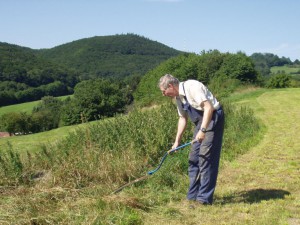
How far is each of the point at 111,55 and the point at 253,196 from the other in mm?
143090

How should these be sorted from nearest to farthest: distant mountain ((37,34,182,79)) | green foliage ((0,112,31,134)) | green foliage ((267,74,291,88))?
1. green foliage ((267,74,291,88))
2. green foliage ((0,112,31,134))
3. distant mountain ((37,34,182,79))

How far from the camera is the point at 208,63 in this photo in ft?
168

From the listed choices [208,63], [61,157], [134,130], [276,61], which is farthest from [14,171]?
[276,61]

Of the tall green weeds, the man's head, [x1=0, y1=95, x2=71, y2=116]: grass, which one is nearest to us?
the man's head

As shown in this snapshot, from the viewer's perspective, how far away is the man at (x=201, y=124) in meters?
4.34

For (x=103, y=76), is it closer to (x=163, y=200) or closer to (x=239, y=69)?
(x=239, y=69)

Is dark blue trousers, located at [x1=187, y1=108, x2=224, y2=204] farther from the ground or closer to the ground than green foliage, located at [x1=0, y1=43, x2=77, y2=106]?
closer to the ground

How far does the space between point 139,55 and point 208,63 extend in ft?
326

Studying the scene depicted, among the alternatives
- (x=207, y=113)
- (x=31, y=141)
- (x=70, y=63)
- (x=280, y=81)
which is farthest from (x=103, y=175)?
(x=70, y=63)

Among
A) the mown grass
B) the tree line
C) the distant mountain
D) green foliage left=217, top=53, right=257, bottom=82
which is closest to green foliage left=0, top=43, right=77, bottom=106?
the distant mountain

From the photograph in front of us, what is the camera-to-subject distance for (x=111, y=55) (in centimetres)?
14500

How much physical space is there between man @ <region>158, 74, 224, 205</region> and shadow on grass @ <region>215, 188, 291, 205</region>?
0.45 metres

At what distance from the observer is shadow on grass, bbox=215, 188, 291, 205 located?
509cm

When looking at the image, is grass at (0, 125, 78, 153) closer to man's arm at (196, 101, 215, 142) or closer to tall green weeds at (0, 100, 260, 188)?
tall green weeds at (0, 100, 260, 188)
